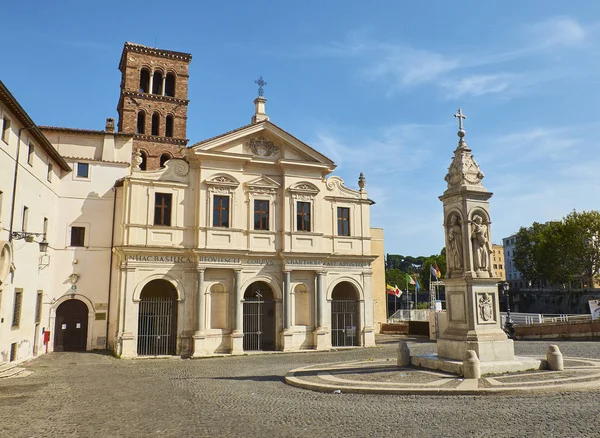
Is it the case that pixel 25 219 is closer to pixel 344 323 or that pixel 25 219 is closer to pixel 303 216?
pixel 303 216

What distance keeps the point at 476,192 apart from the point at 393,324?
23.7m

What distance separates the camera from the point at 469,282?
14289 mm

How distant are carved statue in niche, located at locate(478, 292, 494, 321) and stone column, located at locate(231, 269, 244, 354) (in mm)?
14007

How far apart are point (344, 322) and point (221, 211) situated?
9789 mm

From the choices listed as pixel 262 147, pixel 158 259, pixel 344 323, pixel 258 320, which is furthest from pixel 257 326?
pixel 262 147

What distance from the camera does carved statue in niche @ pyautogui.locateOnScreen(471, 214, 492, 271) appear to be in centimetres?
1466

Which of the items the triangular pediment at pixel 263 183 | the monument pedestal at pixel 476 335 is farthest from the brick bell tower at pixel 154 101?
the monument pedestal at pixel 476 335

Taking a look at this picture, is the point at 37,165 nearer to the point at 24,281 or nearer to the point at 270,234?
the point at 24,281

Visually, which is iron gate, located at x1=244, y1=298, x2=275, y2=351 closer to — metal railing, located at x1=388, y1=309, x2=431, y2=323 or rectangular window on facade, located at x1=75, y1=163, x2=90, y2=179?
rectangular window on facade, located at x1=75, y1=163, x2=90, y2=179

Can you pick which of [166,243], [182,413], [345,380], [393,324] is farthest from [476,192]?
[393,324]

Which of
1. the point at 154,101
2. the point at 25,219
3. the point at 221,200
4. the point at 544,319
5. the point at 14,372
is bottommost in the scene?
the point at 14,372

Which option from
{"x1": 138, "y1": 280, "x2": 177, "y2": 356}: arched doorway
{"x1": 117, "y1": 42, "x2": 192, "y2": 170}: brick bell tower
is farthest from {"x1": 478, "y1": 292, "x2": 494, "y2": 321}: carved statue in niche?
{"x1": 117, "y1": 42, "x2": 192, "y2": 170}: brick bell tower

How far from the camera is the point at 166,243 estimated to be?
81.3ft

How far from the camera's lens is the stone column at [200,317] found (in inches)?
942
